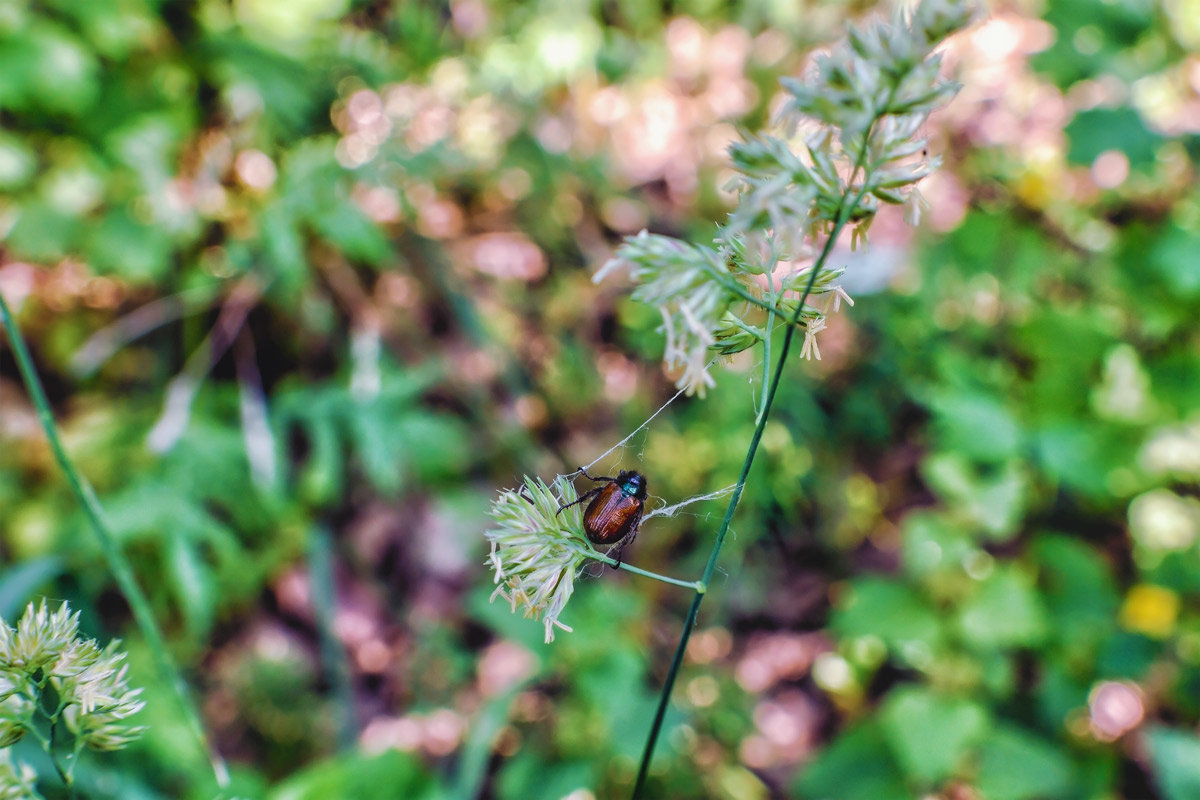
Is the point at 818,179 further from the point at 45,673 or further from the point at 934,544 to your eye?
the point at 934,544

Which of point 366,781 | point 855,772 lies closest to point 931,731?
point 855,772

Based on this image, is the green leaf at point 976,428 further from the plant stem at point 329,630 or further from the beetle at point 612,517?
the plant stem at point 329,630

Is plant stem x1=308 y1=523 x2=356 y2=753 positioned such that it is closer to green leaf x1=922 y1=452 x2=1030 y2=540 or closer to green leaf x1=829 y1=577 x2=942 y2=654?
green leaf x1=829 y1=577 x2=942 y2=654

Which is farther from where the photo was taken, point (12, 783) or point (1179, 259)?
point (1179, 259)

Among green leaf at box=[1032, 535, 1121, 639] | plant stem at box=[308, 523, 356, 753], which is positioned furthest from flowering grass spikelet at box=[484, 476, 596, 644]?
green leaf at box=[1032, 535, 1121, 639]

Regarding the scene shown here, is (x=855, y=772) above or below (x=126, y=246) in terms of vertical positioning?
below

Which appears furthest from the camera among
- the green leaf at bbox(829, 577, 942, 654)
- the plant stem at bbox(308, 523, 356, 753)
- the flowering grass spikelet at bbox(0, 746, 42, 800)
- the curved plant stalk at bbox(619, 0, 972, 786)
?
the plant stem at bbox(308, 523, 356, 753)

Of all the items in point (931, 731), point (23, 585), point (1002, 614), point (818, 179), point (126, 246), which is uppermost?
point (126, 246)
